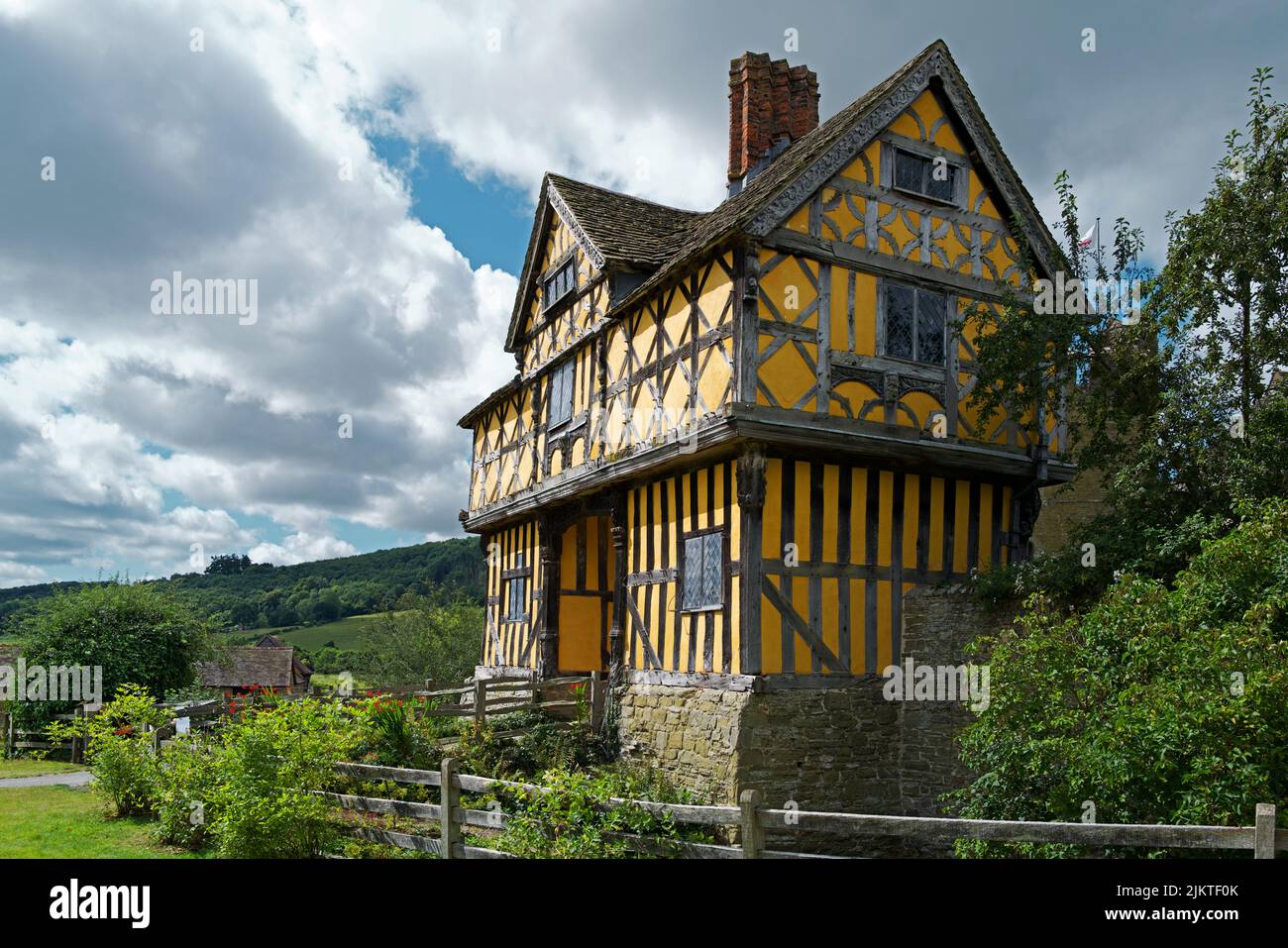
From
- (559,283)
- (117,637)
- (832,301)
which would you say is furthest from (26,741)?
(832,301)

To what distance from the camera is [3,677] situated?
22500 mm

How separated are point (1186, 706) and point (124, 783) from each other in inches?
471

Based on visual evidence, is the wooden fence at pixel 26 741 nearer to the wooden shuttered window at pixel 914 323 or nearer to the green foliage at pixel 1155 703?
the wooden shuttered window at pixel 914 323

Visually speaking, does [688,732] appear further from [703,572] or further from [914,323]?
[914,323]

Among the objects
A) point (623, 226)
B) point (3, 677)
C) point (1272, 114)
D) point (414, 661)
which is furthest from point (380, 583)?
point (1272, 114)

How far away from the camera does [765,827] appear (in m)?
7.87

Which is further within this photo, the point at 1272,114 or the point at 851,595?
the point at 851,595

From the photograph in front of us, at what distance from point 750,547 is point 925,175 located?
6283mm

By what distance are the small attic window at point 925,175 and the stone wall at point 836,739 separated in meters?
5.77

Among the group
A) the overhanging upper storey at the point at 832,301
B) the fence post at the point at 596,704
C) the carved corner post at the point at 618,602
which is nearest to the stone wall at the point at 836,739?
the carved corner post at the point at 618,602

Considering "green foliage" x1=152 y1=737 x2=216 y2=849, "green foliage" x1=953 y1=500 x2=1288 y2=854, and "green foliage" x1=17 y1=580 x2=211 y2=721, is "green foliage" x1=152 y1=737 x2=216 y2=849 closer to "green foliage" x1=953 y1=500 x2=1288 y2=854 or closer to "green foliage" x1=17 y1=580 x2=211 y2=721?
"green foliage" x1=953 y1=500 x2=1288 y2=854
